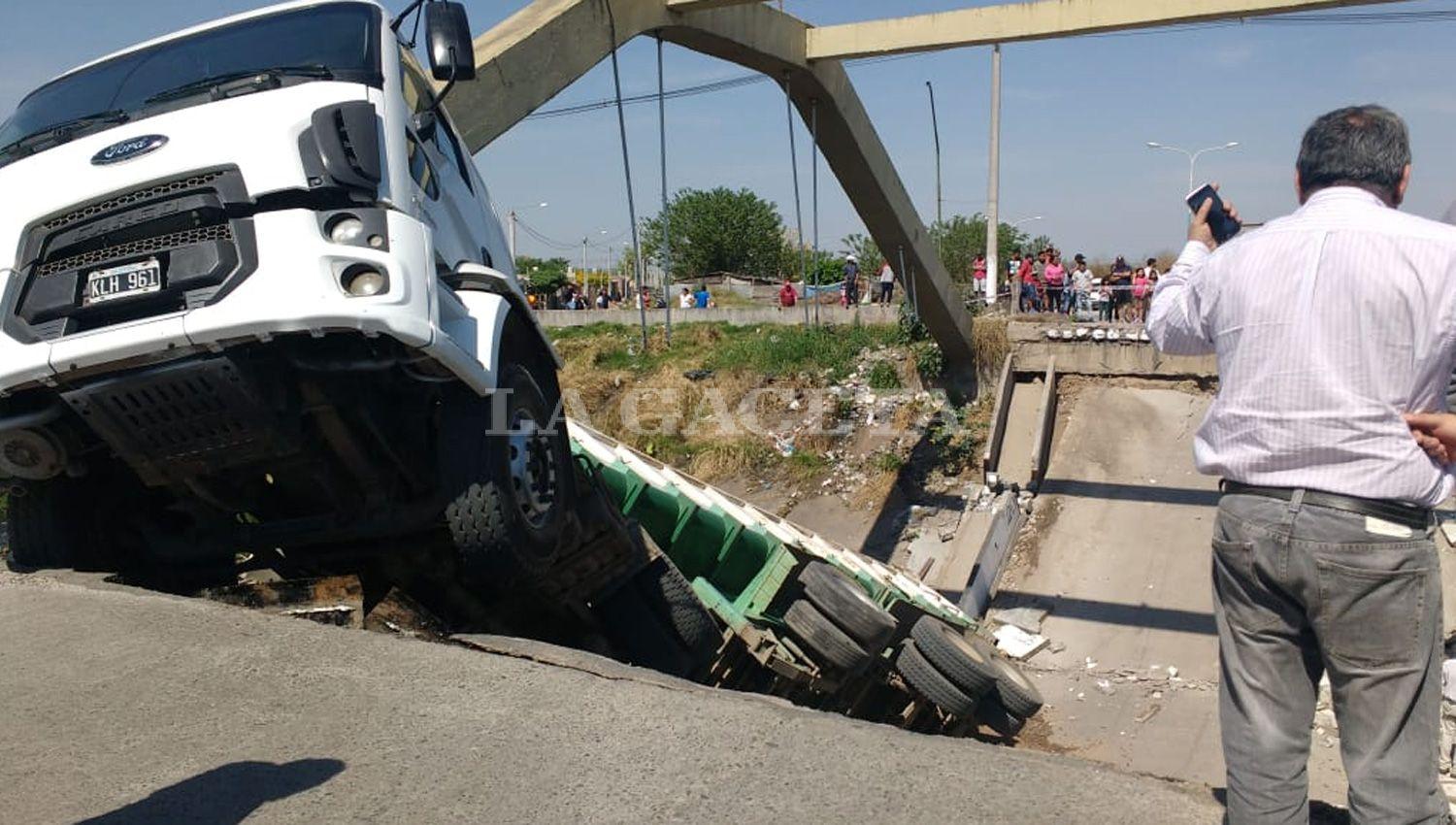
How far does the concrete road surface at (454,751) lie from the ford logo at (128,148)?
1.96m

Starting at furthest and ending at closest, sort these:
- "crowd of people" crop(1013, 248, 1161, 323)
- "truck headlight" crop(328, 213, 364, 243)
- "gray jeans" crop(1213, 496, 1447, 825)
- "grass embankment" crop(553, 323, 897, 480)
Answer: "crowd of people" crop(1013, 248, 1161, 323), "grass embankment" crop(553, 323, 897, 480), "truck headlight" crop(328, 213, 364, 243), "gray jeans" crop(1213, 496, 1447, 825)

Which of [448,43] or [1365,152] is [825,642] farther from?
[1365,152]

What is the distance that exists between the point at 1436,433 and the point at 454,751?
284 centimetres

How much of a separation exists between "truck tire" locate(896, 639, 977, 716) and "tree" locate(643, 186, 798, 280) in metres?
51.5

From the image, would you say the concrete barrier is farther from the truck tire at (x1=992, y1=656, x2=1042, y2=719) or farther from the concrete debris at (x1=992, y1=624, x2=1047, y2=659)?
the truck tire at (x1=992, y1=656, x2=1042, y2=719)

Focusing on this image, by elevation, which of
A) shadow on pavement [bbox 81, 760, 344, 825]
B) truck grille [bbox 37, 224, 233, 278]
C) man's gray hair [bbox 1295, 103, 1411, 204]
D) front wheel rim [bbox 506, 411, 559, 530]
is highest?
man's gray hair [bbox 1295, 103, 1411, 204]

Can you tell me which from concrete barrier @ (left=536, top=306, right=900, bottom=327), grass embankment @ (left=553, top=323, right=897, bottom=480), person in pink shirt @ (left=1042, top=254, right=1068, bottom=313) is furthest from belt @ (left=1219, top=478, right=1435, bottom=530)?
person in pink shirt @ (left=1042, top=254, right=1068, bottom=313)

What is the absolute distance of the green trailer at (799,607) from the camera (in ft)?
23.4

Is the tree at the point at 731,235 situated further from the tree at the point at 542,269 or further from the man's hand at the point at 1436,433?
the man's hand at the point at 1436,433

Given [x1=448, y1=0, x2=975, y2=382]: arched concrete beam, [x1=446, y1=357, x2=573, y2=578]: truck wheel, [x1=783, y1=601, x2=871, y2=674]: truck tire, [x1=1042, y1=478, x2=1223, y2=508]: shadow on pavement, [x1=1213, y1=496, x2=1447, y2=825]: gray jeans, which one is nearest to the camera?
[x1=1213, y1=496, x2=1447, y2=825]: gray jeans

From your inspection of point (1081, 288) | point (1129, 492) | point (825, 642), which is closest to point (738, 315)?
point (1081, 288)

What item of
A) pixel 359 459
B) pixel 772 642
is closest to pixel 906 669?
pixel 772 642

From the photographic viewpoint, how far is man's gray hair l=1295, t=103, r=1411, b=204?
2.83m

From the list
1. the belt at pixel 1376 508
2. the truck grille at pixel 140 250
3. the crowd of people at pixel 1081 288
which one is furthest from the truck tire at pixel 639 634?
the crowd of people at pixel 1081 288
